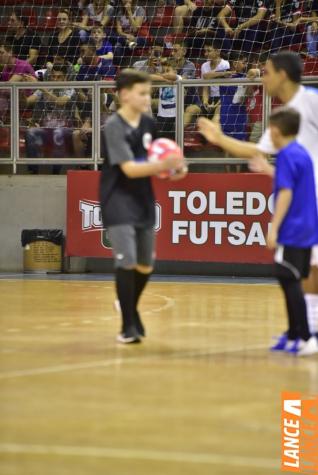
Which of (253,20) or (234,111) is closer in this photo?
(234,111)

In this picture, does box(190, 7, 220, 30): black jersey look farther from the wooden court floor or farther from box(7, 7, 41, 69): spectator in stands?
the wooden court floor

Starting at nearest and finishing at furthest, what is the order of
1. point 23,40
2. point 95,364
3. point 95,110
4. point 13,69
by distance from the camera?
point 95,364 < point 95,110 < point 13,69 < point 23,40

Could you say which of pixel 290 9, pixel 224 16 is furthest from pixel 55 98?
pixel 290 9

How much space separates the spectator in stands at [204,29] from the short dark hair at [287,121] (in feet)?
31.2

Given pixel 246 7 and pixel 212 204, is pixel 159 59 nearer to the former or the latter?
pixel 246 7

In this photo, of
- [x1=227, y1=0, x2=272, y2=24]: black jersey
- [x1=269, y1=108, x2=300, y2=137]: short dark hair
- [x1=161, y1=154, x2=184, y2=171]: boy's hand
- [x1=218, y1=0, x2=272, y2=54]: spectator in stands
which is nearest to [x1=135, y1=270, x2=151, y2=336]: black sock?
[x1=161, y1=154, x2=184, y2=171]: boy's hand

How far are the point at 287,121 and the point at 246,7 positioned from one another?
10.2 m

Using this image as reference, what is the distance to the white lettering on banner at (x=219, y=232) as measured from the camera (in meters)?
15.6

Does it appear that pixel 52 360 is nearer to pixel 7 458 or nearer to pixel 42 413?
pixel 42 413

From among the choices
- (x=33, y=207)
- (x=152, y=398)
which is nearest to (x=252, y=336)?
(x=152, y=398)

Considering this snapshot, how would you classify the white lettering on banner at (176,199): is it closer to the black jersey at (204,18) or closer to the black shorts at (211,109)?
the black shorts at (211,109)

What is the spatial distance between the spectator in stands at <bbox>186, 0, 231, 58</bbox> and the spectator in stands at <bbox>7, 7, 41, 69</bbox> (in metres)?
2.83

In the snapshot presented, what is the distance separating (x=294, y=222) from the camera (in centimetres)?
772

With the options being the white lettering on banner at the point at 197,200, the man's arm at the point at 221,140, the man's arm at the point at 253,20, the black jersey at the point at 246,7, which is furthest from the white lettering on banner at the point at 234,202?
the man's arm at the point at 221,140
